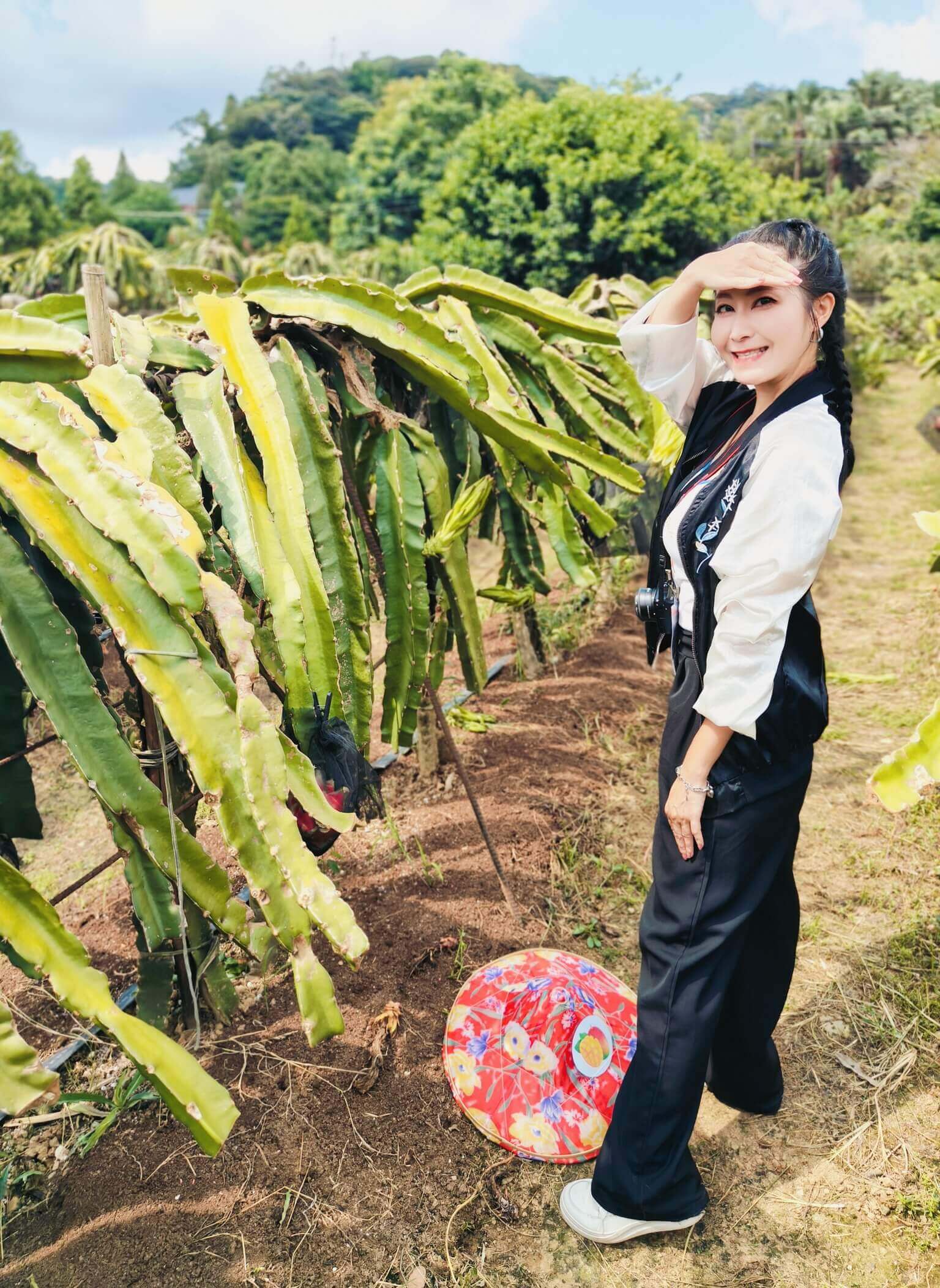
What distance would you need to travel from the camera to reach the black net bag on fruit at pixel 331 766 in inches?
83.2

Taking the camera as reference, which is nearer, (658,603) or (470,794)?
(658,603)

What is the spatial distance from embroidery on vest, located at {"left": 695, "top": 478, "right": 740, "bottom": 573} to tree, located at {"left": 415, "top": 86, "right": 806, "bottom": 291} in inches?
355

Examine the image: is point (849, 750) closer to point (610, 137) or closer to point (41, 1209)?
point (41, 1209)

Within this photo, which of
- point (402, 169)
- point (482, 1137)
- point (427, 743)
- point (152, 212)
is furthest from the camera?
point (152, 212)

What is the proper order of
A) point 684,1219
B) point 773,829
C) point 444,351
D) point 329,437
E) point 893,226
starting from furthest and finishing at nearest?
point 893,226
point 444,351
point 329,437
point 684,1219
point 773,829

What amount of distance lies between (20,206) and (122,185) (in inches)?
1406

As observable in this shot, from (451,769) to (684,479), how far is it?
201 cm

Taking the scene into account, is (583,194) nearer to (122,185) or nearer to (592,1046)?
(592,1046)

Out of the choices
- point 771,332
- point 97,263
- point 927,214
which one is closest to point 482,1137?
point 771,332

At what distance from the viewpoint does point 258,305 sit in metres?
2.26

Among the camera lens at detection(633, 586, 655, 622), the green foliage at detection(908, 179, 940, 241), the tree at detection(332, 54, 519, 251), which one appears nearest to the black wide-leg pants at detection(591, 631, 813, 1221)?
the camera lens at detection(633, 586, 655, 622)

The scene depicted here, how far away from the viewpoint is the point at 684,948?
1750mm

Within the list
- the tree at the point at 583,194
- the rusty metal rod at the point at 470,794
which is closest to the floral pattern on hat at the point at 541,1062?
the rusty metal rod at the point at 470,794

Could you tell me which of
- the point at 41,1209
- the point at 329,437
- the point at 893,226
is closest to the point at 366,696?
the point at 329,437
